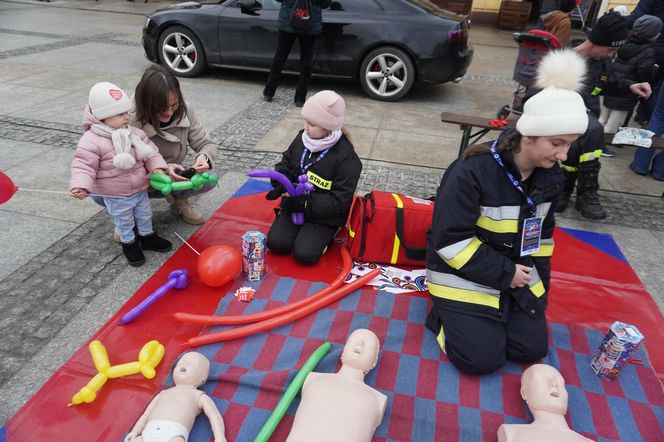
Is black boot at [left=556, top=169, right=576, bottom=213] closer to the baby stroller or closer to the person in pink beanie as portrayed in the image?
the baby stroller

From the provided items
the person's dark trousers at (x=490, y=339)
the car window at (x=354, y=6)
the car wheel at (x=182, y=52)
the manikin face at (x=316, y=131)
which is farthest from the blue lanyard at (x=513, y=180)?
the car wheel at (x=182, y=52)

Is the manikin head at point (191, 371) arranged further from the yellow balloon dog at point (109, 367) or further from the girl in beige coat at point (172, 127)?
the girl in beige coat at point (172, 127)

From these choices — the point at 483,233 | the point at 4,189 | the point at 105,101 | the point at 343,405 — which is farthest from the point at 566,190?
the point at 4,189

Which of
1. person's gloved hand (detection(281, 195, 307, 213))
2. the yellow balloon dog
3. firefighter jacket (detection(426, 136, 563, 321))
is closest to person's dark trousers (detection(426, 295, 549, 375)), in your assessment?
firefighter jacket (detection(426, 136, 563, 321))

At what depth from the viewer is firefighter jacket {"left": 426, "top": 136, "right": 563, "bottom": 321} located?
7.61ft

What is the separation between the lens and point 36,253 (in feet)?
10.3

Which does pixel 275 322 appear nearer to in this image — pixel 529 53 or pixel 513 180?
pixel 513 180

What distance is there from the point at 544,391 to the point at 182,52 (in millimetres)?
6997

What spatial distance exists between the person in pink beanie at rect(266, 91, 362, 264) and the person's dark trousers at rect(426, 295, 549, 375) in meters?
1.01

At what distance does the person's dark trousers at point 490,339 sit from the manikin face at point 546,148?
831 mm

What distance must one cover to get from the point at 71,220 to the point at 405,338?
2703 millimetres

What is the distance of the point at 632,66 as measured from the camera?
5055 mm

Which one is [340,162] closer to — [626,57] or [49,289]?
[49,289]

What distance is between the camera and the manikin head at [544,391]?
6.61ft
